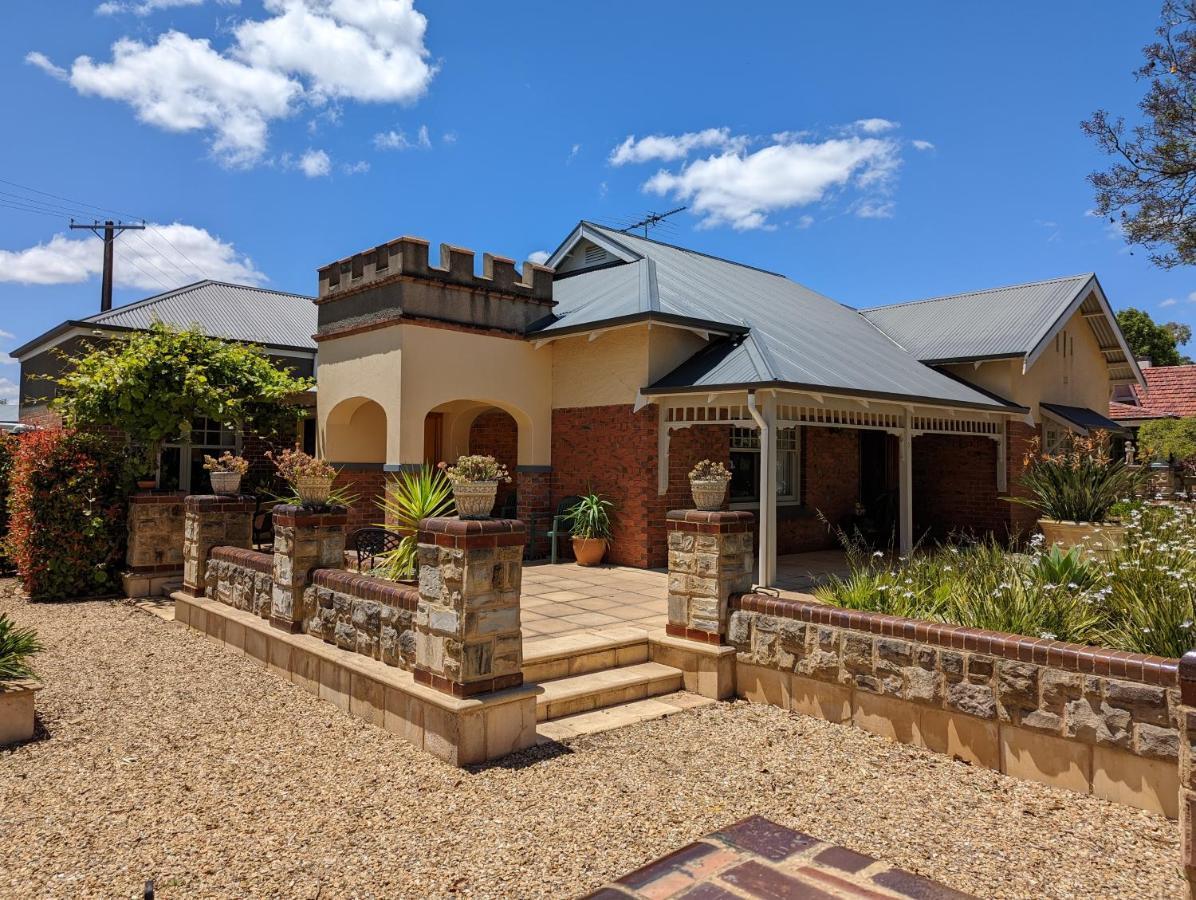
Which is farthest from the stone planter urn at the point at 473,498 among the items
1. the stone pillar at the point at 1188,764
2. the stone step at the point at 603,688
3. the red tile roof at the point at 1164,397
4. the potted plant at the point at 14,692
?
the red tile roof at the point at 1164,397

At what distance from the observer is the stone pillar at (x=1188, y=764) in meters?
3.02

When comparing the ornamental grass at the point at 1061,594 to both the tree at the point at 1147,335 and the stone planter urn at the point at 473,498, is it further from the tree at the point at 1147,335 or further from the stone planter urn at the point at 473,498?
the tree at the point at 1147,335

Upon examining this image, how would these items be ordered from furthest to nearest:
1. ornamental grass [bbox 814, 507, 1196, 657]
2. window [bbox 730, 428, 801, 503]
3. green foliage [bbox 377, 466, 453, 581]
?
window [bbox 730, 428, 801, 503] → green foliage [bbox 377, 466, 453, 581] → ornamental grass [bbox 814, 507, 1196, 657]

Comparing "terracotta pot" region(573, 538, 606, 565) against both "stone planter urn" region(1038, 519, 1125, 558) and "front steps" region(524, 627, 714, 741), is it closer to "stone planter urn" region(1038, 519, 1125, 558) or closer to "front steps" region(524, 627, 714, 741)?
"front steps" region(524, 627, 714, 741)

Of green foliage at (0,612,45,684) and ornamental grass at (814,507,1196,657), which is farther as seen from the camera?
green foliage at (0,612,45,684)

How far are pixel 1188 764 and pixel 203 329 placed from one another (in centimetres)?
1489

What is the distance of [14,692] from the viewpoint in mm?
5199

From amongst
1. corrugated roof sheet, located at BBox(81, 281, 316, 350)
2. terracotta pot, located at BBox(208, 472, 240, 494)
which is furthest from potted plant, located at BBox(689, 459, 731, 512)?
corrugated roof sheet, located at BBox(81, 281, 316, 350)

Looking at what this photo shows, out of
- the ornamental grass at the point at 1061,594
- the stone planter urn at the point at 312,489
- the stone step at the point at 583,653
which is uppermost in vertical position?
the stone planter urn at the point at 312,489

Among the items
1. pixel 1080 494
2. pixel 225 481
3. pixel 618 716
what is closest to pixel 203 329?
pixel 225 481

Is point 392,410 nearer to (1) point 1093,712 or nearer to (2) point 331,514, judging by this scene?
(2) point 331,514

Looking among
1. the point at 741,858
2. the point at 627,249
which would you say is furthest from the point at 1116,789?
the point at 627,249

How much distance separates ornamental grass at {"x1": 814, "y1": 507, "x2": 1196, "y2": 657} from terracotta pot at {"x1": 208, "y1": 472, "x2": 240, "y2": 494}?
21.2 ft

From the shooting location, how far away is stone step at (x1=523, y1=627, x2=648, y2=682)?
6078 millimetres
